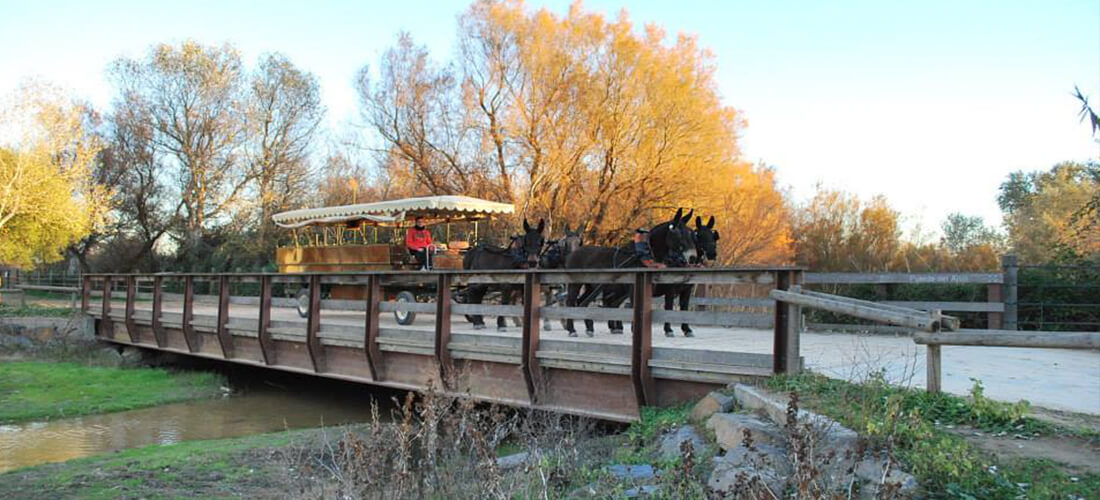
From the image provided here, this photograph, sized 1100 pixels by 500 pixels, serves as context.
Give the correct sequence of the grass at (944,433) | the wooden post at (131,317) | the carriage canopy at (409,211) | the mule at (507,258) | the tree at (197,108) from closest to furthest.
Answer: the grass at (944,433), the mule at (507,258), the carriage canopy at (409,211), the wooden post at (131,317), the tree at (197,108)

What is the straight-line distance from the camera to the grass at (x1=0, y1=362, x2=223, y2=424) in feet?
38.8

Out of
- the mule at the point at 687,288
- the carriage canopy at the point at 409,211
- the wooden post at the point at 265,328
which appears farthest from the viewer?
the carriage canopy at the point at 409,211

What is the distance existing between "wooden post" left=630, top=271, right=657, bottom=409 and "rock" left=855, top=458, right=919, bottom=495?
11.2 feet

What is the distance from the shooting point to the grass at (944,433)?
4.15 m

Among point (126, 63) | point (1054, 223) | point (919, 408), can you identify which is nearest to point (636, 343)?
point (919, 408)

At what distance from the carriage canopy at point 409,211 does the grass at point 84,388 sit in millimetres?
4238

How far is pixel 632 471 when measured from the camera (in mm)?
5301

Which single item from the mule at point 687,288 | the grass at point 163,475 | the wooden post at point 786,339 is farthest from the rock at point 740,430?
the mule at point 687,288

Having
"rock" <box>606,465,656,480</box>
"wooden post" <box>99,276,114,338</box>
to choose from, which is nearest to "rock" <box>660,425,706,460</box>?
"rock" <box>606,465,656,480</box>

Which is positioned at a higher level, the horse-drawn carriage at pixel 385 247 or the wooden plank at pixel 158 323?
the horse-drawn carriage at pixel 385 247

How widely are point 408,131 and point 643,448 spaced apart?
24.0 m

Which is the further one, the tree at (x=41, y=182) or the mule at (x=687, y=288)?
the tree at (x=41, y=182)

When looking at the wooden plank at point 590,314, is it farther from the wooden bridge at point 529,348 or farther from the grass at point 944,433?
the grass at point 944,433

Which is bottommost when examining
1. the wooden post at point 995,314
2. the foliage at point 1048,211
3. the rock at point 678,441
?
the rock at point 678,441
